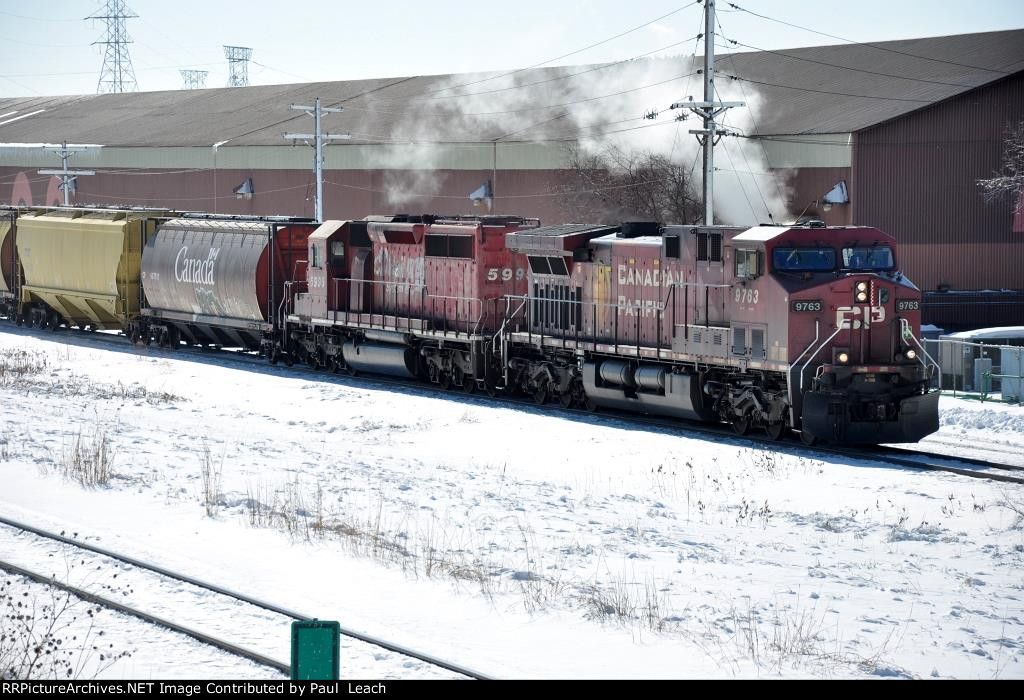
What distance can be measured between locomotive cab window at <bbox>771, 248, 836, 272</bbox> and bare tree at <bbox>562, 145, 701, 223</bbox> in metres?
23.0

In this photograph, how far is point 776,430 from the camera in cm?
1977

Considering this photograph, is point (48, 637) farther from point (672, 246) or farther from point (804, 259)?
point (672, 246)

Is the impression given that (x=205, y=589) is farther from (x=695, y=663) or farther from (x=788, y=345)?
(x=788, y=345)

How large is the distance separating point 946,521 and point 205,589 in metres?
8.30

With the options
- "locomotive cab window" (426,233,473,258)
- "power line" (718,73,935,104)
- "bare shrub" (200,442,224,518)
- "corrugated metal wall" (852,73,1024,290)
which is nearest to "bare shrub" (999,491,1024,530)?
"bare shrub" (200,442,224,518)

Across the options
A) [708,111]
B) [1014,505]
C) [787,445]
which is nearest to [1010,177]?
[708,111]

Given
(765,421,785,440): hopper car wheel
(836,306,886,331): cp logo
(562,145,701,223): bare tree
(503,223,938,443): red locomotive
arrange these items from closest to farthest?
(503,223,938,443): red locomotive → (836,306,886,331): cp logo → (765,421,785,440): hopper car wheel → (562,145,701,223): bare tree

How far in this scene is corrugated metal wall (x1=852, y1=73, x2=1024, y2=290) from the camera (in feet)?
128

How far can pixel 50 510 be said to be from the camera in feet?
47.3

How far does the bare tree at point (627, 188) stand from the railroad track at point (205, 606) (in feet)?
103

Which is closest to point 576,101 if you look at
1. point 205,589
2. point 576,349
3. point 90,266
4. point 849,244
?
point 90,266

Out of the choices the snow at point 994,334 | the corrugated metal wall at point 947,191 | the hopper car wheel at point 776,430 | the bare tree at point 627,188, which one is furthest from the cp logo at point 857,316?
the bare tree at point 627,188

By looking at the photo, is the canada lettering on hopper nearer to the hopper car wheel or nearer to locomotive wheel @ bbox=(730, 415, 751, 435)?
locomotive wheel @ bbox=(730, 415, 751, 435)

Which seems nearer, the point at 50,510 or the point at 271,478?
the point at 50,510
